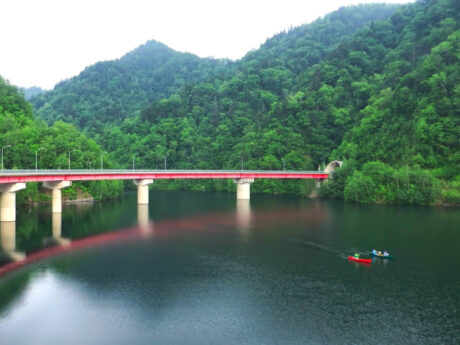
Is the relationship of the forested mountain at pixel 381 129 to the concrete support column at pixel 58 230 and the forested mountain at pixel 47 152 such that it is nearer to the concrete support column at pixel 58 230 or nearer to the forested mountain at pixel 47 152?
the forested mountain at pixel 47 152

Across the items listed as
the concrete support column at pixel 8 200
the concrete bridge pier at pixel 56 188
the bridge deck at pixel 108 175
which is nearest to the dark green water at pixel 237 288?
the concrete support column at pixel 8 200

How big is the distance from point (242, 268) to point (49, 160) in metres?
82.0

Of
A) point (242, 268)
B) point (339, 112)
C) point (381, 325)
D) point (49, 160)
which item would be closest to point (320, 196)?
point (339, 112)

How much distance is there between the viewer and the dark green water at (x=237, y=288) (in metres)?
31.9

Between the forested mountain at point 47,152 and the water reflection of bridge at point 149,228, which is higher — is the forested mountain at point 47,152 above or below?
above

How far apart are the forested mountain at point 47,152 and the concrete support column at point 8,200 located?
20783mm

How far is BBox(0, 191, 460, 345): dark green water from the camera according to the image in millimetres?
31859

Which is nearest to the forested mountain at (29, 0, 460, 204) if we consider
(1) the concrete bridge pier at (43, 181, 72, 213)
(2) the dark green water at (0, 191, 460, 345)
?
(2) the dark green water at (0, 191, 460, 345)

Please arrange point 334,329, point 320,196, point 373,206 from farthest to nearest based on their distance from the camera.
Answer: point 320,196, point 373,206, point 334,329

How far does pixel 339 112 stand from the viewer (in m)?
174

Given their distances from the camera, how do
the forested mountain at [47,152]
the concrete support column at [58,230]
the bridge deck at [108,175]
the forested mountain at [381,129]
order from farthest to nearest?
the forested mountain at [381,129], the forested mountain at [47,152], the bridge deck at [108,175], the concrete support column at [58,230]

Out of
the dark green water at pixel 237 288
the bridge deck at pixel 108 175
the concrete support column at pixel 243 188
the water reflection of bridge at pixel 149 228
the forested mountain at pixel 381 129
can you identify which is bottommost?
the dark green water at pixel 237 288

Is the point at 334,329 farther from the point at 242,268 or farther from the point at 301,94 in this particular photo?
Result: the point at 301,94

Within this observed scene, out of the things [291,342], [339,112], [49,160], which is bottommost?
[291,342]
